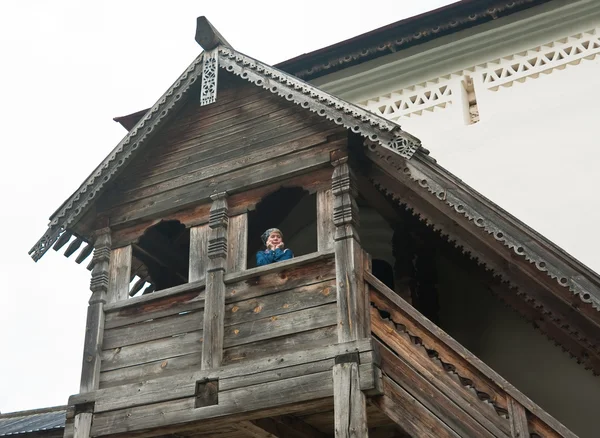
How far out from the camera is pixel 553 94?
1116cm

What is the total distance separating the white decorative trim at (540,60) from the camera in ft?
36.9

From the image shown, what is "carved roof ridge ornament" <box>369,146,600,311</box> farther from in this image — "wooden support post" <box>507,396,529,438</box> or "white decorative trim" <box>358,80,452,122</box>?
"white decorative trim" <box>358,80,452,122</box>

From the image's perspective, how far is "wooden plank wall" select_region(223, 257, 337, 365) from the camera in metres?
8.30

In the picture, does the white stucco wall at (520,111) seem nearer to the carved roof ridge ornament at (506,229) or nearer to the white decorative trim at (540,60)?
the white decorative trim at (540,60)

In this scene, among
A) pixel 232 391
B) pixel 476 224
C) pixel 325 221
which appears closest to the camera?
pixel 476 224

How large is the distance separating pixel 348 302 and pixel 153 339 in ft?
7.05

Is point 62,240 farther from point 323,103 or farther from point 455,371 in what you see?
point 455,371

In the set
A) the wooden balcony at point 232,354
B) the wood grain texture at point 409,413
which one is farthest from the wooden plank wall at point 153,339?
the wood grain texture at point 409,413

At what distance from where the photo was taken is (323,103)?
29.6 feet

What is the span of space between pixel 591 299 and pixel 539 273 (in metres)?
0.61

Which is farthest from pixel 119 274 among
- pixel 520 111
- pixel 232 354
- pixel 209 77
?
pixel 520 111

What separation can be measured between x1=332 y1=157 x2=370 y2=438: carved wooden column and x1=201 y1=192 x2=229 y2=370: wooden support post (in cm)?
123

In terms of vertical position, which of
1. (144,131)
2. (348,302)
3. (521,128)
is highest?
(521,128)

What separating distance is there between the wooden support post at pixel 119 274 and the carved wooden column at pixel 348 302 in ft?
8.21
